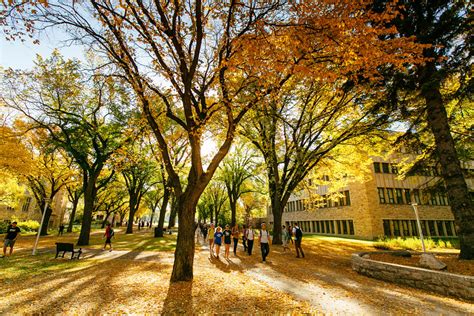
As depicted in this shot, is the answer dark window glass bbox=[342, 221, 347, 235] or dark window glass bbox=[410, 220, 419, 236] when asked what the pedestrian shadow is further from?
dark window glass bbox=[410, 220, 419, 236]

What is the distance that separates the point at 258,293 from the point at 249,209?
49.2 m

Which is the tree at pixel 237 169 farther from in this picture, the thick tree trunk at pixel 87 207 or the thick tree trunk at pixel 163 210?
the thick tree trunk at pixel 87 207

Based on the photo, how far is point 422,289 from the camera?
7.22m

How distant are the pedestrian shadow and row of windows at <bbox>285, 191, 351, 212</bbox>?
17159mm

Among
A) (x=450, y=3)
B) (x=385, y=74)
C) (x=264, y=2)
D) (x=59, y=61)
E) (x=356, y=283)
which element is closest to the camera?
(x=264, y=2)

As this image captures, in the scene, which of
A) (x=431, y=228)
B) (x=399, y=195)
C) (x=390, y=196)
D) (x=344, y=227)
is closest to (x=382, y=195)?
(x=390, y=196)

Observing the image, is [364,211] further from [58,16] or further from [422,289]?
[58,16]

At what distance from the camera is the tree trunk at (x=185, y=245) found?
7.37 metres

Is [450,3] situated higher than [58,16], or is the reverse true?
[450,3]

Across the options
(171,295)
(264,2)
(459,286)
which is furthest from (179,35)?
(459,286)

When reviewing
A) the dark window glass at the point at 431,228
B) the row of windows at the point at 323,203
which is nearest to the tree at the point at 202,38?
the row of windows at the point at 323,203

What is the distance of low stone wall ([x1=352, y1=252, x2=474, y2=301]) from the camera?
6254 mm

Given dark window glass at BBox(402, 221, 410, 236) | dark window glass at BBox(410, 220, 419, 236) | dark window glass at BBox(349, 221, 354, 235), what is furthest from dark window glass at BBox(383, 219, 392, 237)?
dark window glass at BBox(410, 220, 419, 236)

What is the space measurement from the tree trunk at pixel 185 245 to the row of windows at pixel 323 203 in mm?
16495
